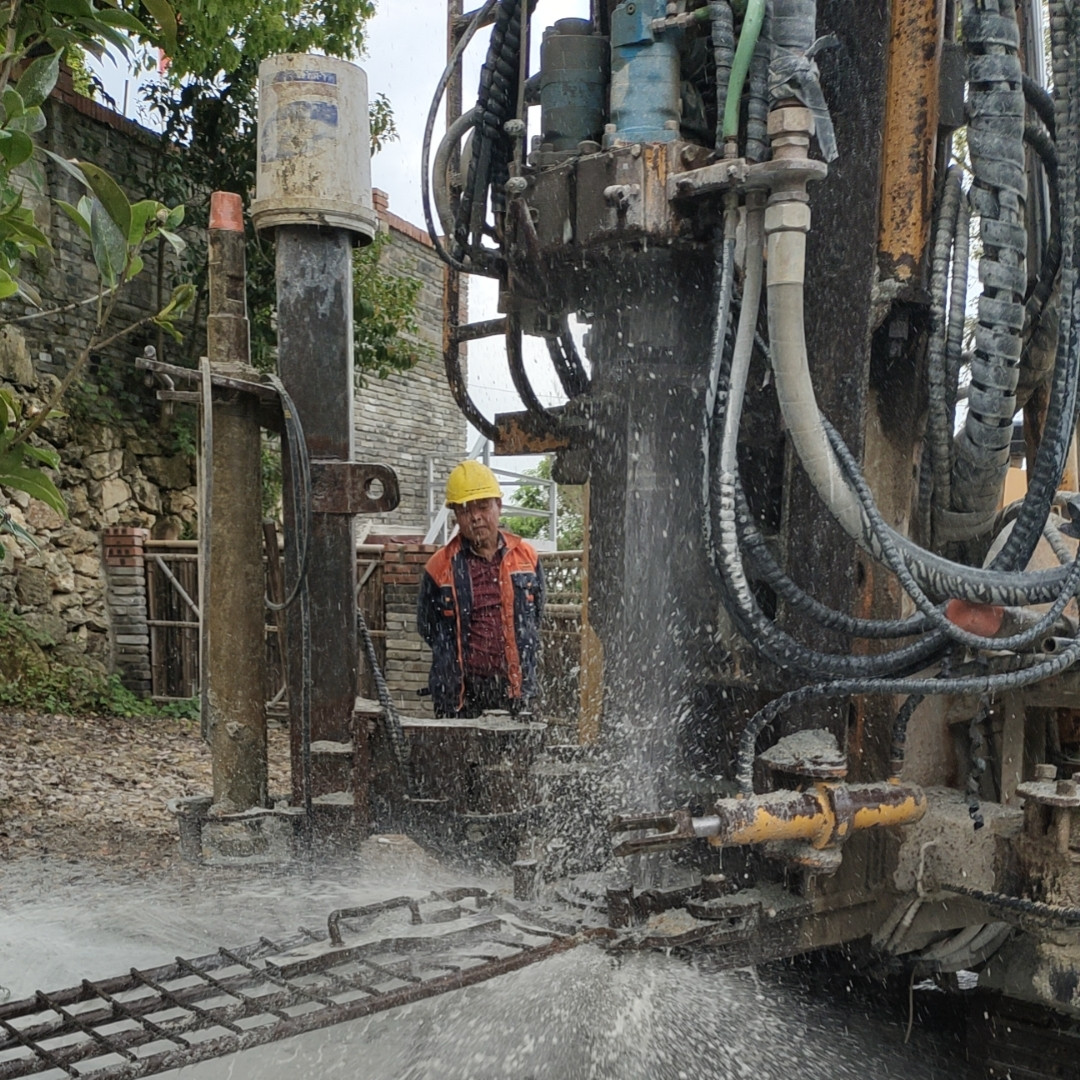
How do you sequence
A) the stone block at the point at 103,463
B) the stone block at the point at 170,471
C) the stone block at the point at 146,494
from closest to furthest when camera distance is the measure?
the stone block at the point at 103,463 < the stone block at the point at 146,494 < the stone block at the point at 170,471

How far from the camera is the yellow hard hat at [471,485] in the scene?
4742 mm

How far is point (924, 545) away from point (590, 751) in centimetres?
98

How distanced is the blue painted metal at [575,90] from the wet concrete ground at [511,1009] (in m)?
1.91

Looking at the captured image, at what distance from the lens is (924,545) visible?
113 inches

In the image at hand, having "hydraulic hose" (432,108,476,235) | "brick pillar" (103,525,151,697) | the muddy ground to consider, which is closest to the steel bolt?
"hydraulic hose" (432,108,476,235)

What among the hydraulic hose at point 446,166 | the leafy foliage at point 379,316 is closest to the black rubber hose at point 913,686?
the hydraulic hose at point 446,166

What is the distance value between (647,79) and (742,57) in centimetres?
26

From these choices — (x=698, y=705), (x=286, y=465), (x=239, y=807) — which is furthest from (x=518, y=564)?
(x=698, y=705)

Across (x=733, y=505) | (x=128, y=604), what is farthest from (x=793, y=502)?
(x=128, y=604)

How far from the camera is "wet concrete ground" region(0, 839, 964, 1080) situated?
255 cm

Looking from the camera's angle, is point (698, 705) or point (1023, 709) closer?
point (1023, 709)

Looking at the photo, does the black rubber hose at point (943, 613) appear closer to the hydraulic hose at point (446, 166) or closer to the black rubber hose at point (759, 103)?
the black rubber hose at point (759, 103)

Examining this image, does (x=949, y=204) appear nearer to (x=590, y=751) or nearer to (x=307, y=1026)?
(x=590, y=751)

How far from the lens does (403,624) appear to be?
9281mm
